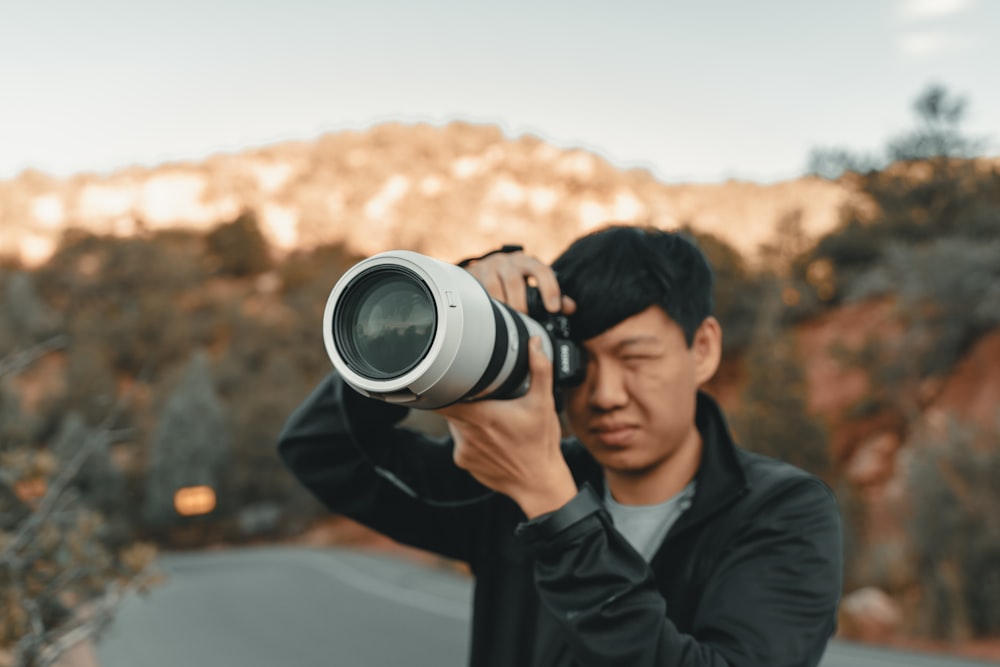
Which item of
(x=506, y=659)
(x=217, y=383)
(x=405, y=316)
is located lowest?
(x=217, y=383)

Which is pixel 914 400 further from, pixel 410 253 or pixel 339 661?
pixel 410 253

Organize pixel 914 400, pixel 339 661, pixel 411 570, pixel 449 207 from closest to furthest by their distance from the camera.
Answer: pixel 339 661
pixel 411 570
pixel 914 400
pixel 449 207

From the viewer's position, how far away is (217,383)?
3284 centimetres

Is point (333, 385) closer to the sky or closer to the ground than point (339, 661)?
closer to the sky

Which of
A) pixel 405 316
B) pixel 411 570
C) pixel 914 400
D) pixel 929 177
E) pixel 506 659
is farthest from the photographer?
pixel 929 177

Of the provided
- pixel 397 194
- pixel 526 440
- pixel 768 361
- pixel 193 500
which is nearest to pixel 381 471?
pixel 526 440

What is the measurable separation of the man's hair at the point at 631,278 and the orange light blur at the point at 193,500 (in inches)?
991

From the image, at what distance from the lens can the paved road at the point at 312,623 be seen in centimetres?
846

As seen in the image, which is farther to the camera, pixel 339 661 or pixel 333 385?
pixel 339 661

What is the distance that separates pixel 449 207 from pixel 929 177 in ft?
179

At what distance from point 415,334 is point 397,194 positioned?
3159 inches

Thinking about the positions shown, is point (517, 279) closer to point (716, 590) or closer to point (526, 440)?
point (526, 440)

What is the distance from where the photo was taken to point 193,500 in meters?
24.8

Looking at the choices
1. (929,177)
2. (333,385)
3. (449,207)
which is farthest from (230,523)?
(449,207)
